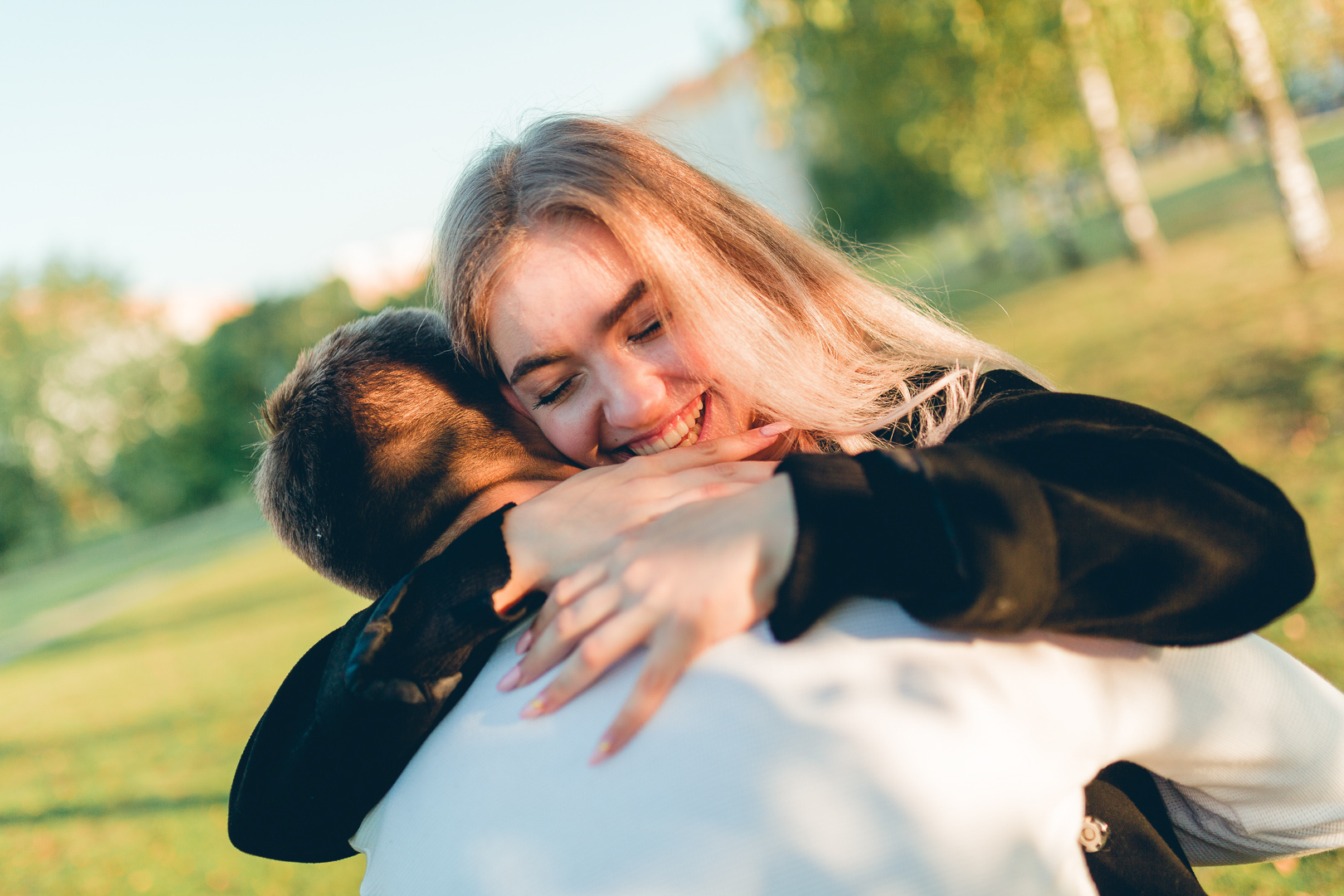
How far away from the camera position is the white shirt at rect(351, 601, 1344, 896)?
93cm

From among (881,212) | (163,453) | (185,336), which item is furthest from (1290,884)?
(185,336)

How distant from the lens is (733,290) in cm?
179

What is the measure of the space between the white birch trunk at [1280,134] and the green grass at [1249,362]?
41cm

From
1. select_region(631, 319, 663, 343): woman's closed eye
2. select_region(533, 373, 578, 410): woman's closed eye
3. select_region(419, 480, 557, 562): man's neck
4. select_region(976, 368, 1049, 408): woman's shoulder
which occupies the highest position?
select_region(631, 319, 663, 343): woman's closed eye

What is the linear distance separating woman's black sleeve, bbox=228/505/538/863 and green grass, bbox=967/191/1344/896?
313cm

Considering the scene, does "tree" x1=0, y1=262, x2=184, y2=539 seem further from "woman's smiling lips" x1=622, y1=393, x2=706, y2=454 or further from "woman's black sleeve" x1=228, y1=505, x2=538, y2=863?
"woman's black sleeve" x1=228, y1=505, x2=538, y2=863

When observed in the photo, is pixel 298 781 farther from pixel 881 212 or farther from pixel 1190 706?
pixel 881 212

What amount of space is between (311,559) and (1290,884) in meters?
3.36

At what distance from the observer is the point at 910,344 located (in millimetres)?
1891

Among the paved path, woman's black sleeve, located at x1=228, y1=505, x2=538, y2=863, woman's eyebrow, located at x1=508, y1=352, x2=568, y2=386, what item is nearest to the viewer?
woman's black sleeve, located at x1=228, y1=505, x2=538, y2=863

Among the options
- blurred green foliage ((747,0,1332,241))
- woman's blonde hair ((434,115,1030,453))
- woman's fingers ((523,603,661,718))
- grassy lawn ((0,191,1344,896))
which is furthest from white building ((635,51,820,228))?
grassy lawn ((0,191,1344,896))

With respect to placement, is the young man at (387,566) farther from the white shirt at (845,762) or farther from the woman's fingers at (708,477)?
the woman's fingers at (708,477)

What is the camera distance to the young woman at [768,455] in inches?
40.7

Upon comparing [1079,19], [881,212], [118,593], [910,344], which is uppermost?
[910,344]
